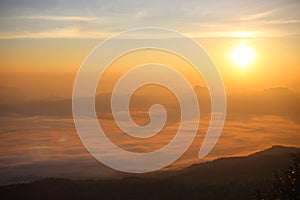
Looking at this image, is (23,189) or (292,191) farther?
(23,189)

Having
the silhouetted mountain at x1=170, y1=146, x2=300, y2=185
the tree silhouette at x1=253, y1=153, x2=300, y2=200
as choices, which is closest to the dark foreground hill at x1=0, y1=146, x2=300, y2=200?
the silhouetted mountain at x1=170, y1=146, x2=300, y2=185

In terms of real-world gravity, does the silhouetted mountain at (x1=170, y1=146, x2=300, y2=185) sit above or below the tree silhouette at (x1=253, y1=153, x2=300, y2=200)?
above

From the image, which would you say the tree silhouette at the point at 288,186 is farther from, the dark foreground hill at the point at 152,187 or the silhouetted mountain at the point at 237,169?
the silhouetted mountain at the point at 237,169

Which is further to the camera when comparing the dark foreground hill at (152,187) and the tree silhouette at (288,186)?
the dark foreground hill at (152,187)

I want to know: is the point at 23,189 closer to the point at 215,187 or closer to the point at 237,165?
the point at 215,187

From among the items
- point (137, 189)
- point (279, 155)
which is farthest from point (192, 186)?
point (279, 155)

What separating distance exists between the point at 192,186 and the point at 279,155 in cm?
7723

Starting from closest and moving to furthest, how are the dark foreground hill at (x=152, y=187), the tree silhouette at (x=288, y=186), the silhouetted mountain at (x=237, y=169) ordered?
the tree silhouette at (x=288, y=186)
the dark foreground hill at (x=152, y=187)
the silhouetted mountain at (x=237, y=169)

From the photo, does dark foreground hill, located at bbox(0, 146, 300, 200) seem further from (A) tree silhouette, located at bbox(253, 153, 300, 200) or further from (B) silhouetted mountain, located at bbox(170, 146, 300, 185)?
(A) tree silhouette, located at bbox(253, 153, 300, 200)

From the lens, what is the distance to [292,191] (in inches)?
1058

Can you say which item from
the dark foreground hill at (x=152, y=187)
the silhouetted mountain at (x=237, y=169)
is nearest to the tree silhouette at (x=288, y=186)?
the dark foreground hill at (x=152, y=187)

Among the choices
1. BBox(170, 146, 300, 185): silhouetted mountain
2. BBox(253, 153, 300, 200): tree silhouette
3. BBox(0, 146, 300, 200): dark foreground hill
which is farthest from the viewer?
BBox(170, 146, 300, 185): silhouetted mountain

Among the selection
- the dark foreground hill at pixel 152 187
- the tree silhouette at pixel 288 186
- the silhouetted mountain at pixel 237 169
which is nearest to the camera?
the tree silhouette at pixel 288 186

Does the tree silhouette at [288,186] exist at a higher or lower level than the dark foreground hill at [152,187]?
lower
